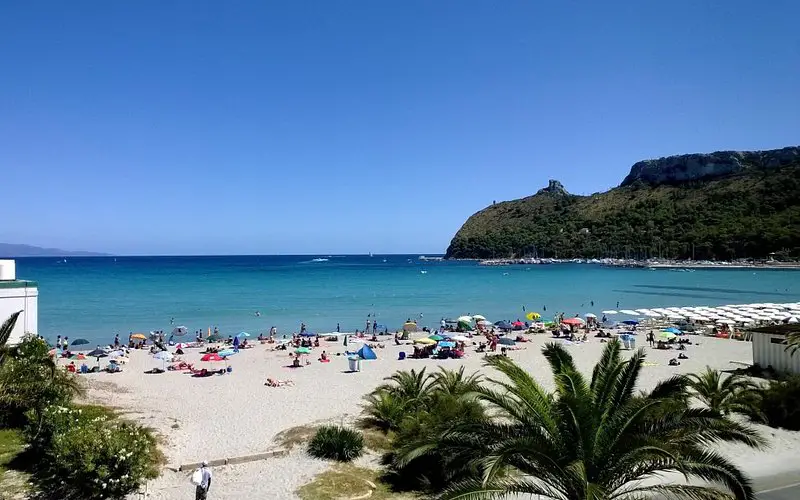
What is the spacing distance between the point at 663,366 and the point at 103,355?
2567 cm

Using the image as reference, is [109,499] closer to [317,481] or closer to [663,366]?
[317,481]

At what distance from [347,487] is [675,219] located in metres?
146

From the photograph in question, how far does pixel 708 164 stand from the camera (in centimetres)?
14262

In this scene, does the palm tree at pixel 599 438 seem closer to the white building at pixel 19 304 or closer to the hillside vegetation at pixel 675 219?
the white building at pixel 19 304

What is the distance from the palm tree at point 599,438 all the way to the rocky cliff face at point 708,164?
15582cm

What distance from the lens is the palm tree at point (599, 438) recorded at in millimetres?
5637

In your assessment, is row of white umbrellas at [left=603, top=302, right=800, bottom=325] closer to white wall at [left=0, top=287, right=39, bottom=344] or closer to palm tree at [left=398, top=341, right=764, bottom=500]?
palm tree at [left=398, top=341, right=764, bottom=500]

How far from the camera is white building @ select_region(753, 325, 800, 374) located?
16.0 m

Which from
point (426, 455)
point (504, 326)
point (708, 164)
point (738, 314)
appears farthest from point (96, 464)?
A: point (708, 164)

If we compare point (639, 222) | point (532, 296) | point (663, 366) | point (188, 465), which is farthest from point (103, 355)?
point (639, 222)

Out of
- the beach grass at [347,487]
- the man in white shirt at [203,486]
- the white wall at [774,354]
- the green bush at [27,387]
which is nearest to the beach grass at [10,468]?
the green bush at [27,387]

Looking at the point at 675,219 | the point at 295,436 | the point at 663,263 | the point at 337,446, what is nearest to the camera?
the point at 337,446

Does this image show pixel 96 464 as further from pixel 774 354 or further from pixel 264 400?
pixel 774 354

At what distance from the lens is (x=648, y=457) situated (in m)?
5.85
